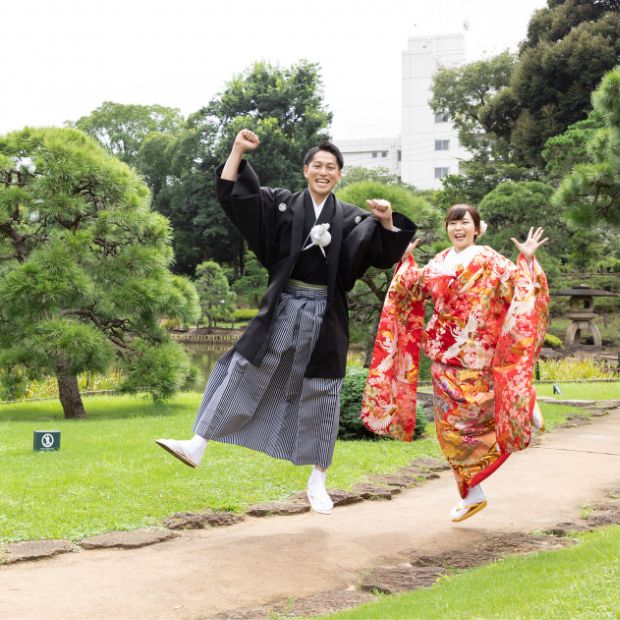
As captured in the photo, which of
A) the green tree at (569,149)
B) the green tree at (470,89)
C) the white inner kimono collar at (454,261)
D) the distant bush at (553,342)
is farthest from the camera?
the green tree at (470,89)

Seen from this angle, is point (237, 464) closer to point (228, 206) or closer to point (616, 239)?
point (228, 206)

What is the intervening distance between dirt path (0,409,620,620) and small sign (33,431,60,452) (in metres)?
2.43

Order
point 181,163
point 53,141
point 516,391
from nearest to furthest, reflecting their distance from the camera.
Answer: point 516,391, point 53,141, point 181,163

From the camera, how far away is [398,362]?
4.95 metres

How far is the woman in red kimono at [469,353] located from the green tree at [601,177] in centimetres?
450

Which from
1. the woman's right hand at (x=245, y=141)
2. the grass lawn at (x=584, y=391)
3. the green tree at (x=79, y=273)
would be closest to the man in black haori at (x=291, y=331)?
the woman's right hand at (x=245, y=141)

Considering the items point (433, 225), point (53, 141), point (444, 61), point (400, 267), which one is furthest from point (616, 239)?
point (444, 61)

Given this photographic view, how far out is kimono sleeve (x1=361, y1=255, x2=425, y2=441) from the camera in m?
4.85

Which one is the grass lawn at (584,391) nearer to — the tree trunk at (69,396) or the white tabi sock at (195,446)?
the tree trunk at (69,396)

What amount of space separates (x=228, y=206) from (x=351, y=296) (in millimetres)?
7785

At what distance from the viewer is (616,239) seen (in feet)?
77.1

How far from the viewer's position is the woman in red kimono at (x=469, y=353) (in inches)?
175

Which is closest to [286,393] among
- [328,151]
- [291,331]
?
[291,331]

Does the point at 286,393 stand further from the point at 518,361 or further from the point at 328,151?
the point at 328,151
